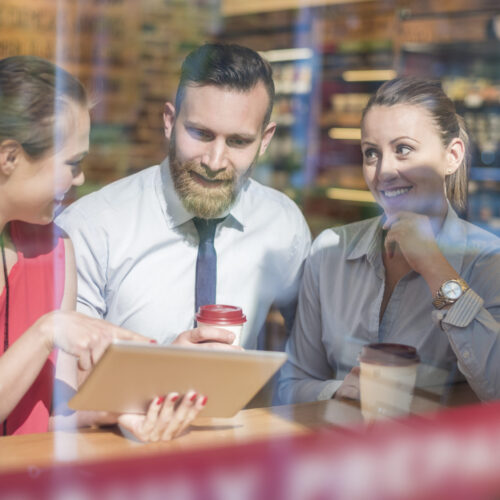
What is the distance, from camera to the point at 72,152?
1126 millimetres

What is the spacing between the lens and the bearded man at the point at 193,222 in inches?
56.2

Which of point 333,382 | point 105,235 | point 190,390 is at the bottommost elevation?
point 333,382

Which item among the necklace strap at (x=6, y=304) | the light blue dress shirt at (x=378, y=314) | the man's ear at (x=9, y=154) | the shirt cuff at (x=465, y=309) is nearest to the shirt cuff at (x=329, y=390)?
the light blue dress shirt at (x=378, y=314)

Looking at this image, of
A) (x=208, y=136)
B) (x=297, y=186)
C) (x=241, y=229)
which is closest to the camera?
(x=208, y=136)

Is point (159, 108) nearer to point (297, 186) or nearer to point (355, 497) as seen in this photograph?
point (297, 186)

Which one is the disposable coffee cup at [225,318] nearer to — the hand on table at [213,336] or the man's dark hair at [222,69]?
the hand on table at [213,336]

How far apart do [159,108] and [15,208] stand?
1.57 ft

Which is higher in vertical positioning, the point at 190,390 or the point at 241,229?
the point at 241,229

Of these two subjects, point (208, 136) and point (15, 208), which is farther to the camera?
point (208, 136)

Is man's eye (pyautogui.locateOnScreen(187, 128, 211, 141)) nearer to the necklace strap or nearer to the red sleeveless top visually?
the red sleeveless top

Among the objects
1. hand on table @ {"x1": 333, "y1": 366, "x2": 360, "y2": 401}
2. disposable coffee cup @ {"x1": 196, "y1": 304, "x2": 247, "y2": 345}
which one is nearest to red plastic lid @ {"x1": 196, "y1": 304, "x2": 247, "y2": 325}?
disposable coffee cup @ {"x1": 196, "y1": 304, "x2": 247, "y2": 345}

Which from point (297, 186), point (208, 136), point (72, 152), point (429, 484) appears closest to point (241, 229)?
point (208, 136)

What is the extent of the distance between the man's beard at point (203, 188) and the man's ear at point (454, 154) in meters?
0.42

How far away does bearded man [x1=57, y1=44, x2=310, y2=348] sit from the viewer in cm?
143
